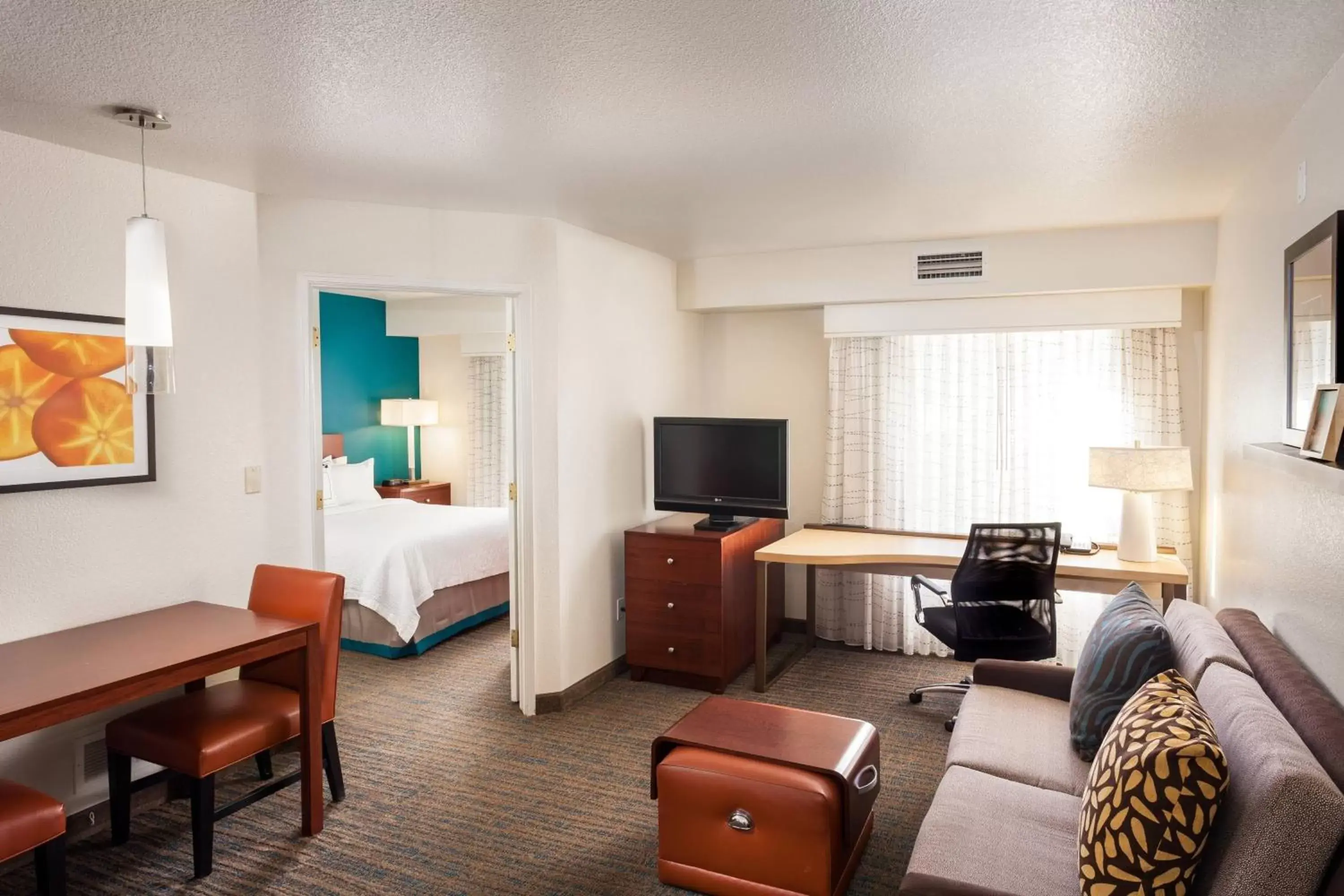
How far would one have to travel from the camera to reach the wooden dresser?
4.37 meters

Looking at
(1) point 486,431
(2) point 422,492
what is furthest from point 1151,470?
(2) point 422,492

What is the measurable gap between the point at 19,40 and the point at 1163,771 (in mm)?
2959

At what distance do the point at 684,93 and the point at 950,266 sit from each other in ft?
8.59

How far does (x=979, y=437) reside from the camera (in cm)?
485

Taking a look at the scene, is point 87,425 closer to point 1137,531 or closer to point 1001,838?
point 1001,838

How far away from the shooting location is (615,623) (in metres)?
4.67

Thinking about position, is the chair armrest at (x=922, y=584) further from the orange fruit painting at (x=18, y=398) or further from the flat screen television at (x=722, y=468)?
the orange fruit painting at (x=18, y=398)

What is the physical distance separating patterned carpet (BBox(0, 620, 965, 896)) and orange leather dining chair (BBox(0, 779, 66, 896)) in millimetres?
348

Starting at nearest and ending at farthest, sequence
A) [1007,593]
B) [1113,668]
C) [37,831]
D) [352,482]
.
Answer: [37,831] < [1113,668] < [1007,593] < [352,482]

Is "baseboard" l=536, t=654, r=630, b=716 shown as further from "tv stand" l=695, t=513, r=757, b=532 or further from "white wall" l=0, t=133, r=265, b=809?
"white wall" l=0, t=133, r=265, b=809

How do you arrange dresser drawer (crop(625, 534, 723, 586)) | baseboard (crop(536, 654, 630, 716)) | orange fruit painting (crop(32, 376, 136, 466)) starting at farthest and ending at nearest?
dresser drawer (crop(625, 534, 723, 586)) < baseboard (crop(536, 654, 630, 716)) < orange fruit painting (crop(32, 376, 136, 466))

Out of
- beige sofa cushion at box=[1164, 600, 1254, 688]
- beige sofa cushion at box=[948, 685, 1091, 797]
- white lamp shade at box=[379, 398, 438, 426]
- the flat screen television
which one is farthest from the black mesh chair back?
white lamp shade at box=[379, 398, 438, 426]

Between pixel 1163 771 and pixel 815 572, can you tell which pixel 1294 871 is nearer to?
pixel 1163 771

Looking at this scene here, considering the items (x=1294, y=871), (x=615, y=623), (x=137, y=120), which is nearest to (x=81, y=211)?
(x=137, y=120)
